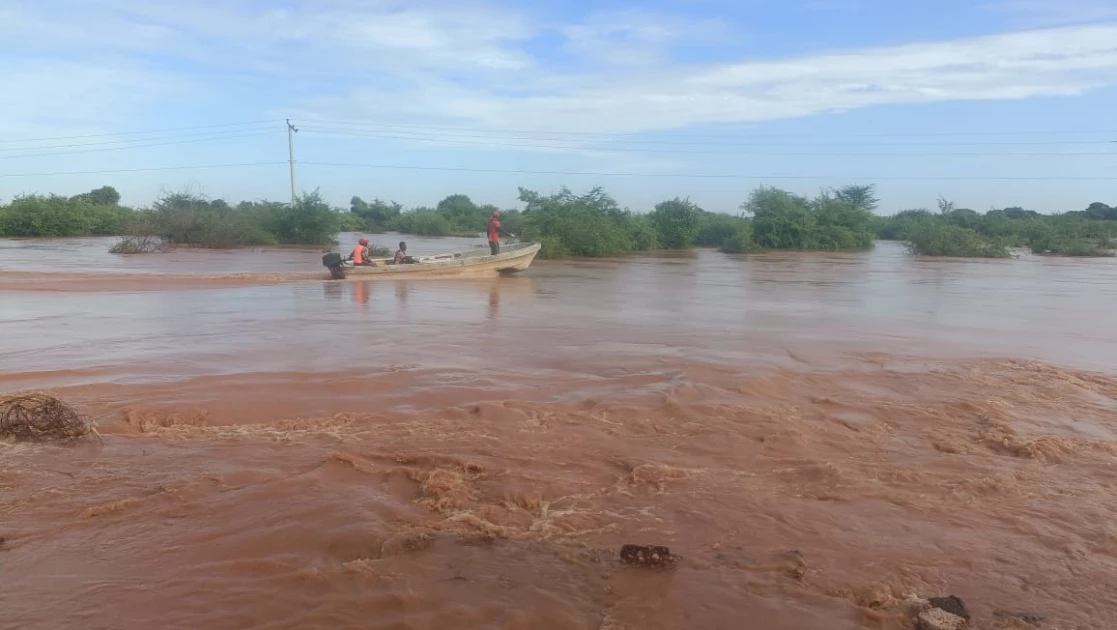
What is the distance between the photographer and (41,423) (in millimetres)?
5887

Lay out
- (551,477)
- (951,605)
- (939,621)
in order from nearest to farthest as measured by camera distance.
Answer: (939,621) < (951,605) < (551,477)

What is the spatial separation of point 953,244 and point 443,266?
94.2 feet

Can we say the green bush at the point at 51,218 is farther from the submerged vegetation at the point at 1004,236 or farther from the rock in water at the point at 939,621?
the rock in water at the point at 939,621

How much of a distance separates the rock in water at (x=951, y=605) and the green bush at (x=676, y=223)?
39.2 m

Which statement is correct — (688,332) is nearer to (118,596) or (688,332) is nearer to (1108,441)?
(1108,441)

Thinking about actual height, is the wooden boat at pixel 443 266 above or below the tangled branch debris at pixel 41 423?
above

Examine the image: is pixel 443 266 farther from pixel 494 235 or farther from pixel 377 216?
pixel 377 216

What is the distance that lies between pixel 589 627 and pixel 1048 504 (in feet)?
11.1

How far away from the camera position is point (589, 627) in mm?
3475

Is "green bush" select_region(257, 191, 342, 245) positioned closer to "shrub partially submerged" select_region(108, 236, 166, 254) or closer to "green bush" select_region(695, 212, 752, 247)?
"shrub partially submerged" select_region(108, 236, 166, 254)

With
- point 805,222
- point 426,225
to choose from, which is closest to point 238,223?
point 426,225

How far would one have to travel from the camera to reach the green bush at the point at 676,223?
1676 inches

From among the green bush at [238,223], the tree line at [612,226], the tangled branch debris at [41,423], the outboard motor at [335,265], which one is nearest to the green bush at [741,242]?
the tree line at [612,226]

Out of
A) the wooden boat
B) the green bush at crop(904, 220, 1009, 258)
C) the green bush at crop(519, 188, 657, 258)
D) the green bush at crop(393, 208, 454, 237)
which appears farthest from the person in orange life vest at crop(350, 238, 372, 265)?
the green bush at crop(393, 208, 454, 237)
